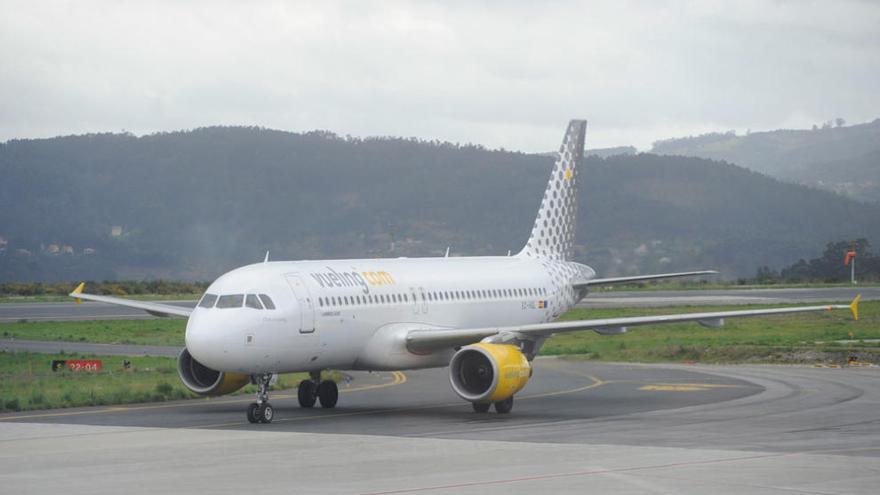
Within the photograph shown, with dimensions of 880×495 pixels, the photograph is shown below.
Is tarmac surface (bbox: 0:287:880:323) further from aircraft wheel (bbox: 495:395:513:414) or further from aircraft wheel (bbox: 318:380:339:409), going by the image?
aircraft wheel (bbox: 495:395:513:414)

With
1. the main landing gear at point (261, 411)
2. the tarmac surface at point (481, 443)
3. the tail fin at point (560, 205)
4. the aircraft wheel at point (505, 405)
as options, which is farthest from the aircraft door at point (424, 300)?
the tail fin at point (560, 205)

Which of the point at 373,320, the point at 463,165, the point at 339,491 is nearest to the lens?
the point at 339,491

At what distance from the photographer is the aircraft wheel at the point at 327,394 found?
1302 inches

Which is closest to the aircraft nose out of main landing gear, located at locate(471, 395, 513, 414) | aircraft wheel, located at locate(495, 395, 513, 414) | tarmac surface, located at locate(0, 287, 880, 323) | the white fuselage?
the white fuselage

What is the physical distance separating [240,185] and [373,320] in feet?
488

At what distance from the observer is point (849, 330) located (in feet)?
183

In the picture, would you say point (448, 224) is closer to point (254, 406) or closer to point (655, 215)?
point (655, 215)

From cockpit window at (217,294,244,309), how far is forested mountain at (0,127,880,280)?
93.0 meters

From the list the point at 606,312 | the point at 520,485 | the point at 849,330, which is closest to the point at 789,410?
the point at 520,485

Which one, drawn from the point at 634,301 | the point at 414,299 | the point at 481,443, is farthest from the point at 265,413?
the point at 634,301

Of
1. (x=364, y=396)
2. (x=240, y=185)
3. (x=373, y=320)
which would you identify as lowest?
(x=364, y=396)

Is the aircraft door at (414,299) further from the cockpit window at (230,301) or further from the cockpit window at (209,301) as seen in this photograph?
the cockpit window at (209,301)

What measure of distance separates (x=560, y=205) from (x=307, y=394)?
554 inches

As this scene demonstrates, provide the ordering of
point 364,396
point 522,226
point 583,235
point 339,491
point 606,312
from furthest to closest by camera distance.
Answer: point 522,226, point 583,235, point 606,312, point 364,396, point 339,491
